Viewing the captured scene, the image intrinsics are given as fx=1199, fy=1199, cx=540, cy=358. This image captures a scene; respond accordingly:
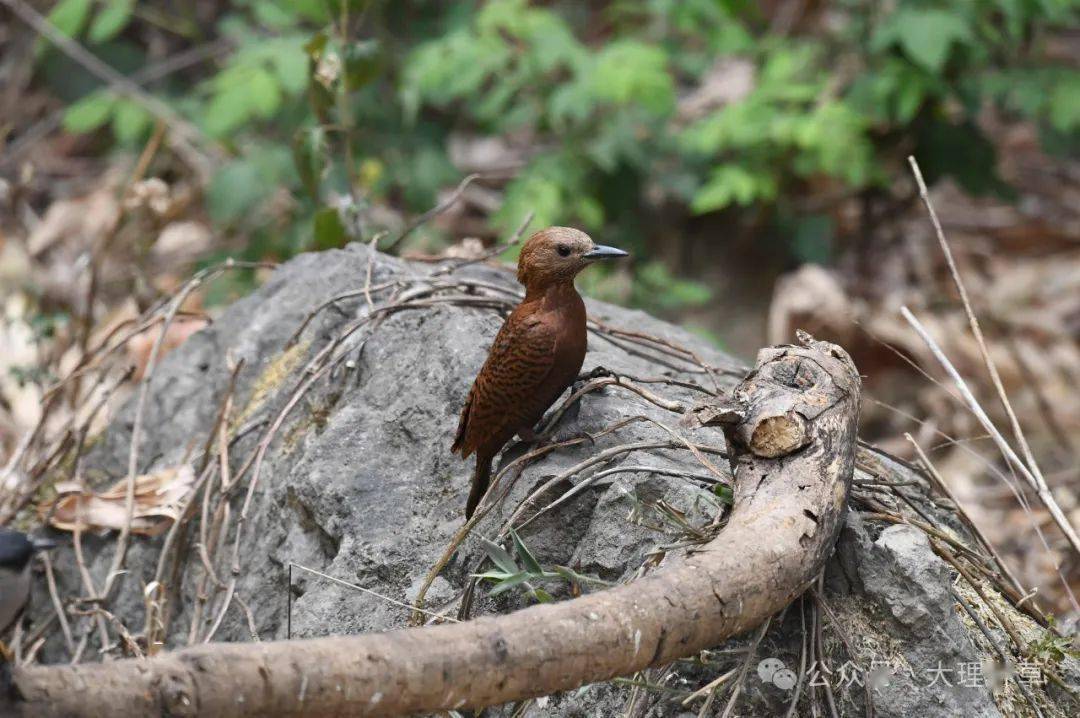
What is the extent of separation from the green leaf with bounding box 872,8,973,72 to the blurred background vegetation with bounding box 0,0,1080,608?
0.01 metres

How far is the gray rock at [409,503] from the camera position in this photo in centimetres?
213

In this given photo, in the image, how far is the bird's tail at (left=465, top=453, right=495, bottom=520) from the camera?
2506 mm

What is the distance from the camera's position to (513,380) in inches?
95.3

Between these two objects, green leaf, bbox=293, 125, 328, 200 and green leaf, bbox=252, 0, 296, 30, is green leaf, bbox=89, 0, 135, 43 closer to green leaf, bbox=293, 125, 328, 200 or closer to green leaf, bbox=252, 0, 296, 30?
green leaf, bbox=252, 0, 296, 30

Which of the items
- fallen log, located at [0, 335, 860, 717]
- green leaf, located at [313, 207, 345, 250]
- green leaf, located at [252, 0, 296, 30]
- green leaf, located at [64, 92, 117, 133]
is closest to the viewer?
fallen log, located at [0, 335, 860, 717]

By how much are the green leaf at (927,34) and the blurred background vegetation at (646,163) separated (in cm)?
1

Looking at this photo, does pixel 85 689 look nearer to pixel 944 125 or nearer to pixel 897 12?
pixel 897 12

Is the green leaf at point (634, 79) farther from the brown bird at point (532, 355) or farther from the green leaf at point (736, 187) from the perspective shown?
the brown bird at point (532, 355)

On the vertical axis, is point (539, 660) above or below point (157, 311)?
above

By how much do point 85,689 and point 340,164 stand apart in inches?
151

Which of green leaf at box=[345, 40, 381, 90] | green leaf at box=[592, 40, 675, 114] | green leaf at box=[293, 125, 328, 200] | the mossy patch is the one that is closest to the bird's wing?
the mossy patch

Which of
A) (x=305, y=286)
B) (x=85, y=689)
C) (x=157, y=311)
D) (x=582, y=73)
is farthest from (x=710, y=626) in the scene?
(x=582, y=73)

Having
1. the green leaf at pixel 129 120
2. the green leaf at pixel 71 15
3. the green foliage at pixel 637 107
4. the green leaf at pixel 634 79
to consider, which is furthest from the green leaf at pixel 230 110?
the green leaf at pixel 634 79

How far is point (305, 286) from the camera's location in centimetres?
351
